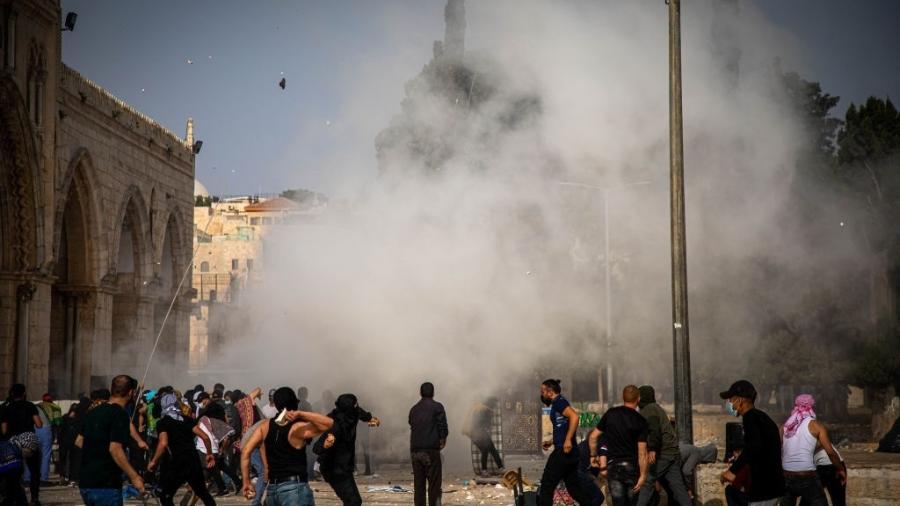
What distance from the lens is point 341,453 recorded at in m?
11.0

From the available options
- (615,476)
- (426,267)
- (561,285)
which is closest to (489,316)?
(426,267)

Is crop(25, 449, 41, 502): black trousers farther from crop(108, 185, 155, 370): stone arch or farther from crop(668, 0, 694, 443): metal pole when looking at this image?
crop(108, 185, 155, 370): stone arch

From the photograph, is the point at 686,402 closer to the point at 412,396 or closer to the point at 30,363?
the point at 412,396

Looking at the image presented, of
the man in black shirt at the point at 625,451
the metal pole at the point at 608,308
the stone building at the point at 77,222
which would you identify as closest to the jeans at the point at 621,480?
the man in black shirt at the point at 625,451

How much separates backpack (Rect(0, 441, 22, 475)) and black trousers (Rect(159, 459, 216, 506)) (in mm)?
1452

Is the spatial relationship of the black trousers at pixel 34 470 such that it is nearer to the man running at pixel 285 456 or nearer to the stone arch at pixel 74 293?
the man running at pixel 285 456

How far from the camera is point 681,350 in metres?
13.5

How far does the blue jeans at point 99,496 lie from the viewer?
28.4ft

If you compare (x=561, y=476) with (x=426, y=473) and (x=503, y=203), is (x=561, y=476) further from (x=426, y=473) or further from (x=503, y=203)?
(x=503, y=203)

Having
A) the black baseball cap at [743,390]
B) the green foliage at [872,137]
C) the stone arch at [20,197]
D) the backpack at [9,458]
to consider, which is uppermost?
the green foliage at [872,137]

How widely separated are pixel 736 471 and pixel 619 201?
18.4 meters

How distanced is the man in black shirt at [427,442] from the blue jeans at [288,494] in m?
4.26

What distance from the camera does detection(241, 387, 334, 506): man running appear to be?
871cm

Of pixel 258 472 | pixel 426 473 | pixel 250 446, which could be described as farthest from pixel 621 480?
pixel 258 472
